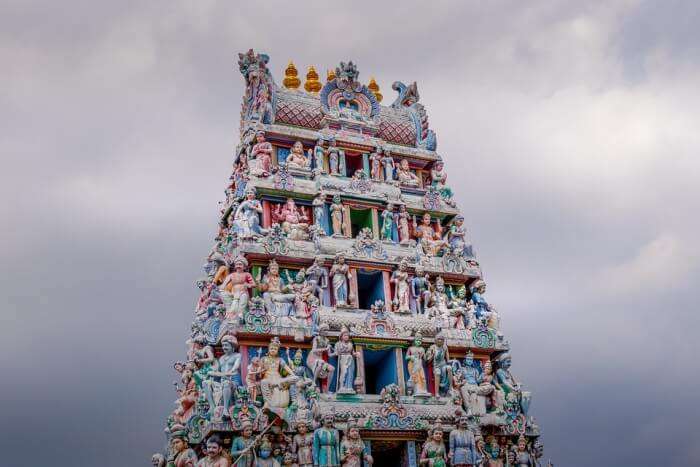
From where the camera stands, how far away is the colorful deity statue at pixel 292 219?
23.2 meters

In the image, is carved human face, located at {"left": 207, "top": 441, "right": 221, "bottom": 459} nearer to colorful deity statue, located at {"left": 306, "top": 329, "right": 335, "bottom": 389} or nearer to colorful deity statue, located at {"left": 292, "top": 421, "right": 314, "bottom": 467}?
colorful deity statue, located at {"left": 292, "top": 421, "right": 314, "bottom": 467}

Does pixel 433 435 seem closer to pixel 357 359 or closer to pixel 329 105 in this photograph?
pixel 357 359

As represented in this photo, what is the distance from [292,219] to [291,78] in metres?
7.06

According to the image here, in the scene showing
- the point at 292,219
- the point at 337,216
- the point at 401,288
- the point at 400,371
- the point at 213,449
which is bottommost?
the point at 213,449

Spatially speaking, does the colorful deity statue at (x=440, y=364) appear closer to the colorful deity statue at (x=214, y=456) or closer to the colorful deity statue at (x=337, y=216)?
the colorful deity statue at (x=337, y=216)

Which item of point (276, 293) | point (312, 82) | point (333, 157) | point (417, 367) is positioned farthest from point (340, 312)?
point (312, 82)

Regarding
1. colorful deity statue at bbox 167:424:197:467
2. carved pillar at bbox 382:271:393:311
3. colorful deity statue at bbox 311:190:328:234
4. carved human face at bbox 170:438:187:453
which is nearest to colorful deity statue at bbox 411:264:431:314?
carved pillar at bbox 382:271:393:311

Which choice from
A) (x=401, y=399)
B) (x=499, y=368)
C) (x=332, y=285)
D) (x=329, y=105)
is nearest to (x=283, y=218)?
(x=332, y=285)

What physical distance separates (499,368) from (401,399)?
3872 mm

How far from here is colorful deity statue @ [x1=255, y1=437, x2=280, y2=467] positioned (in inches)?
741

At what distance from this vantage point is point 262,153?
2441 centimetres

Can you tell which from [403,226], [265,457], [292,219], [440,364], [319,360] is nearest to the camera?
[265,457]

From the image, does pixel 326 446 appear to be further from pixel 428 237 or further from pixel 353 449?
pixel 428 237

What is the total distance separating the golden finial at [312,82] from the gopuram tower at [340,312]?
1.56 metres
